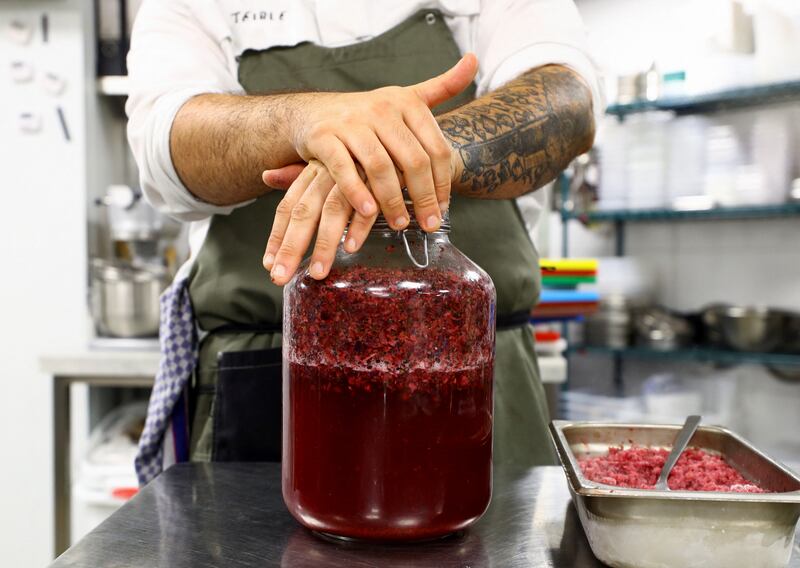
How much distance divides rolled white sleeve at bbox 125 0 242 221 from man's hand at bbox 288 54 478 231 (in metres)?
0.36

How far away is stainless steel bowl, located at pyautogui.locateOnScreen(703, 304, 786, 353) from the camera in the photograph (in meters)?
2.66

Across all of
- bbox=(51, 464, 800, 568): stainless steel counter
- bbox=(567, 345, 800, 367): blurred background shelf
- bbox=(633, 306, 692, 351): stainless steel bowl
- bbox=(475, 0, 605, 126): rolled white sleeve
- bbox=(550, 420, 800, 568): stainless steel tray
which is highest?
bbox=(475, 0, 605, 126): rolled white sleeve

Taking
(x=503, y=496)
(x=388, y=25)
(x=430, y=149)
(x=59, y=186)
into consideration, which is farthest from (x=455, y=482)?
(x=59, y=186)

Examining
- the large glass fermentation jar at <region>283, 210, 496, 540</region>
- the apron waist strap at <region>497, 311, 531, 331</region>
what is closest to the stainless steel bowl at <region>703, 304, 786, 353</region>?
the apron waist strap at <region>497, 311, 531, 331</region>

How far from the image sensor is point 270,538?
66cm

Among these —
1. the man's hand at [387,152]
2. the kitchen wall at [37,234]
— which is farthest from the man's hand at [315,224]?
the kitchen wall at [37,234]

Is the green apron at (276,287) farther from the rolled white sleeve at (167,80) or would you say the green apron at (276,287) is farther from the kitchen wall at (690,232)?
the kitchen wall at (690,232)

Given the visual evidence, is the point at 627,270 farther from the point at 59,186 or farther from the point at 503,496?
the point at 503,496

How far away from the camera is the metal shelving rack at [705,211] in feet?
8.59

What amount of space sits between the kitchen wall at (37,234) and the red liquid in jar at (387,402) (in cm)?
193

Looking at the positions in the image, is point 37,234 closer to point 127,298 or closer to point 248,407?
point 127,298

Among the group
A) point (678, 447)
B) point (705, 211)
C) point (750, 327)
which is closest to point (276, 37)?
point (678, 447)

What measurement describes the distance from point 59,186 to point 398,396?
206cm

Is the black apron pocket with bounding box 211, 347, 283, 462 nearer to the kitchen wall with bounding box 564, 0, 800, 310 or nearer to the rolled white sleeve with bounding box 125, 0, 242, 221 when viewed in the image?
the rolled white sleeve with bounding box 125, 0, 242, 221
